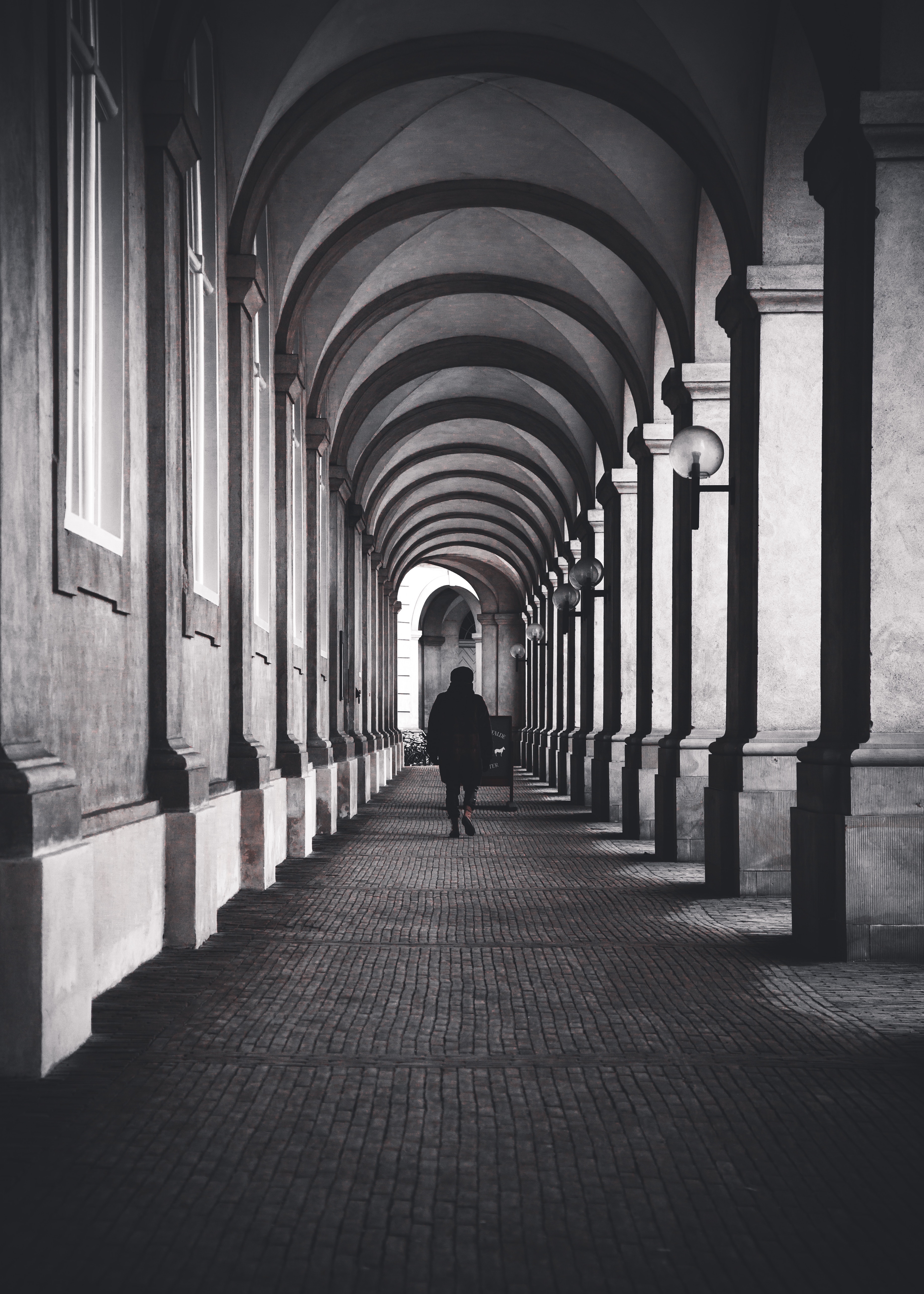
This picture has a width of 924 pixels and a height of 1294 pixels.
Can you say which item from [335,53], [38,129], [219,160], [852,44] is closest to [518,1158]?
[38,129]

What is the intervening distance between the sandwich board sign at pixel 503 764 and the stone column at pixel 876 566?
33.5ft

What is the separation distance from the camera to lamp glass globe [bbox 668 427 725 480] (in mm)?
9969

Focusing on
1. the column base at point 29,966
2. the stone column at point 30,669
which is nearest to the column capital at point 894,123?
the stone column at point 30,669

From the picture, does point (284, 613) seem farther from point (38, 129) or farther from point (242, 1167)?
point (242, 1167)

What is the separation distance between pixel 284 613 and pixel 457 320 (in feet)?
27.7

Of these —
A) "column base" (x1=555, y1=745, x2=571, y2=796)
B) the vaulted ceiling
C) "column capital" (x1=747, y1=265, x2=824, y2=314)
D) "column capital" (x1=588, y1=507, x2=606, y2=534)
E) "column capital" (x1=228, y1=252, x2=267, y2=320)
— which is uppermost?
the vaulted ceiling

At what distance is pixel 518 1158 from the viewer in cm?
362

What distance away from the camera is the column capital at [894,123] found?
22.3 feet

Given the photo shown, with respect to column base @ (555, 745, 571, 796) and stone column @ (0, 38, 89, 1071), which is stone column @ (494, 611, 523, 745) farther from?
stone column @ (0, 38, 89, 1071)

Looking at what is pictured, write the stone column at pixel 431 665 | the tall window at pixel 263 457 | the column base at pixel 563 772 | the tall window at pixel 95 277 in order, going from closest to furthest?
the tall window at pixel 95 277, the tall window at pixel 263 457, the column base at pixel 563 772, the stone column at pixel 431 665

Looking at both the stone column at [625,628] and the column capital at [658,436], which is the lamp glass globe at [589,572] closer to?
the stone column at [625,628]

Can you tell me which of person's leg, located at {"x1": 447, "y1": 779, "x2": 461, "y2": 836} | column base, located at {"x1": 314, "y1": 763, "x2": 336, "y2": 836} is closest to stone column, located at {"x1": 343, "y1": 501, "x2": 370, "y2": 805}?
column base, located at {"x1": 314, "y1": 763, "x2": 336, "y2": 836}

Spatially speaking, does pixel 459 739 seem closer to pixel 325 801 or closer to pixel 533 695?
pixel 325 801

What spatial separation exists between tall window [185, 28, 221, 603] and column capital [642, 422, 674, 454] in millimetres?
6279
